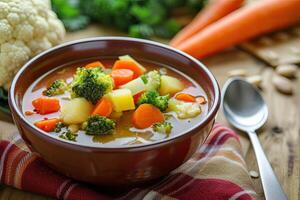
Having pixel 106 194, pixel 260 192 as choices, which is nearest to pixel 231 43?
pixel 260 192

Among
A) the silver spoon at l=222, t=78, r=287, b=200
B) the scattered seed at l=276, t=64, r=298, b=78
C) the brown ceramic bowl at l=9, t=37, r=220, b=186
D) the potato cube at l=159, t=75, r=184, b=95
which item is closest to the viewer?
the brown ceramic bowl at l=9, t=37, r=220, b=186

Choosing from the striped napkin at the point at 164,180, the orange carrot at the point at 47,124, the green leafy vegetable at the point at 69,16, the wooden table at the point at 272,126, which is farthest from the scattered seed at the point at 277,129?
the green leafy vegetable at the point at 69,16

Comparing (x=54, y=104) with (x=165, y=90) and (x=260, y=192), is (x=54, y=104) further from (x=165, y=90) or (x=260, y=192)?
(x=260, y=192)

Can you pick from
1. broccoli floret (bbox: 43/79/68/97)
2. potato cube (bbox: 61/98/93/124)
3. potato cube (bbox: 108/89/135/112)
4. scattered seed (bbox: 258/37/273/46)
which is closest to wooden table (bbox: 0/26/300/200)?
scattered seed (bbox: 258/37/273/46)

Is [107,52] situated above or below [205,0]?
below

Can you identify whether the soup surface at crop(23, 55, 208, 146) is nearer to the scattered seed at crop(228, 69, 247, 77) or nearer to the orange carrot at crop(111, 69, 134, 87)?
the orange carrot at crop(111, 69, 134, 87)

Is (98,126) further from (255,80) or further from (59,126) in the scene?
(255,80)

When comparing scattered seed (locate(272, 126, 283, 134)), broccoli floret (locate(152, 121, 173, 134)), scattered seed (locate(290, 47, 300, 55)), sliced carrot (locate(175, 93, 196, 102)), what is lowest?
broccoli floret (locate(152, 121, 173, 134))
